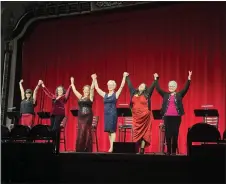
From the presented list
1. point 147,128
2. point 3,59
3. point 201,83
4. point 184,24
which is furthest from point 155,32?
point 3,59

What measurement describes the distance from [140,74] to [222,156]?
4182 millimetres

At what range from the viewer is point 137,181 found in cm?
507

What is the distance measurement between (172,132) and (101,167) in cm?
177

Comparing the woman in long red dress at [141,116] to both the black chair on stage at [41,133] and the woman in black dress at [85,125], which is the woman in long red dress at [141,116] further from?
the black chair on stage at [41,133]

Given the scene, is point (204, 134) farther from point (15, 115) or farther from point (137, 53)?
point (15, 115)

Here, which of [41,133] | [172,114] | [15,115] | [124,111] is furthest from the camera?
[15,115]

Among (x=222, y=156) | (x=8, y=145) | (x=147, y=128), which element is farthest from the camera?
(x=147, y=128)

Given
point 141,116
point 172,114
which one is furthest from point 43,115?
point 172,114

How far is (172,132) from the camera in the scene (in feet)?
21.2

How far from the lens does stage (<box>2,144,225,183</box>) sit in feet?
15.7

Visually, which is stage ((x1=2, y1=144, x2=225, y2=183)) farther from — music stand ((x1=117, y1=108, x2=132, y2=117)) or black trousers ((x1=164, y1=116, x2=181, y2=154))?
music stand ((x1=117, y1=108, x2=132, y2=117))

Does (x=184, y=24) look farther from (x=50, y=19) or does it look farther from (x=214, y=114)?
(x=50, y=19)

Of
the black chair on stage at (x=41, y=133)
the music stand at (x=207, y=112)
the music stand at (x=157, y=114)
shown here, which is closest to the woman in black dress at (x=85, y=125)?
the black chair on stage at (x=41, y=133)

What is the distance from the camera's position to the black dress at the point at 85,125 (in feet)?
23.9
